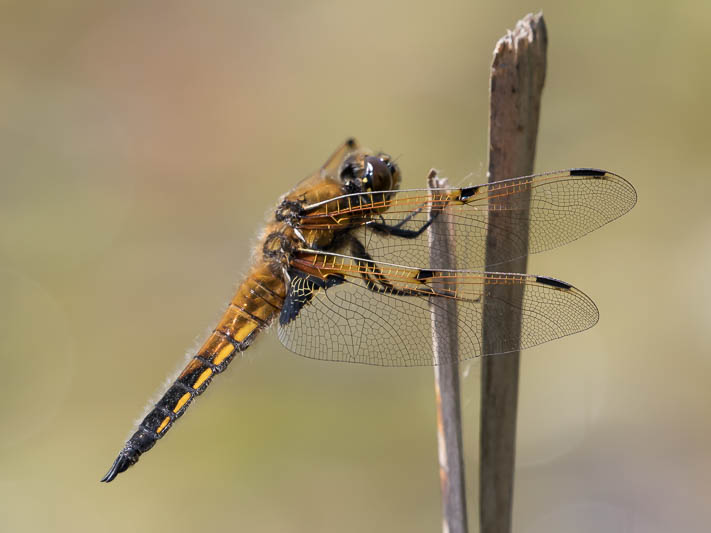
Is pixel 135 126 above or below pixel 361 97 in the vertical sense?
below

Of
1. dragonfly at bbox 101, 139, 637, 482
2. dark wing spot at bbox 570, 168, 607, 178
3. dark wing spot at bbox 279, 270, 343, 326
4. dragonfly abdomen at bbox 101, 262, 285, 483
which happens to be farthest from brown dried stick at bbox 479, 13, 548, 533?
dragonfly abdomen at bbox 101, 262, 285, 483

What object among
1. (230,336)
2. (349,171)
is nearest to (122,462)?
(230,336)

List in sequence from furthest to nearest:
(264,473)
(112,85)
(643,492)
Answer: (112,85)
(264,473)
(643,492)

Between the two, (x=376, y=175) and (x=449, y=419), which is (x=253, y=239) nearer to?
(x=376, y=175)

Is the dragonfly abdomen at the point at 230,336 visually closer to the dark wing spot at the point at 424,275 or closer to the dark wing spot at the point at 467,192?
the dark wing spot at the point at 424,275

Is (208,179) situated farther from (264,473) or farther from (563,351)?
(563,351)

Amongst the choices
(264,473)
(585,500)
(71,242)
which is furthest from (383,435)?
(71,242)

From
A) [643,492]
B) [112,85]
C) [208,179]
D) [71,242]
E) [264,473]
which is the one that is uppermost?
[112,85]
